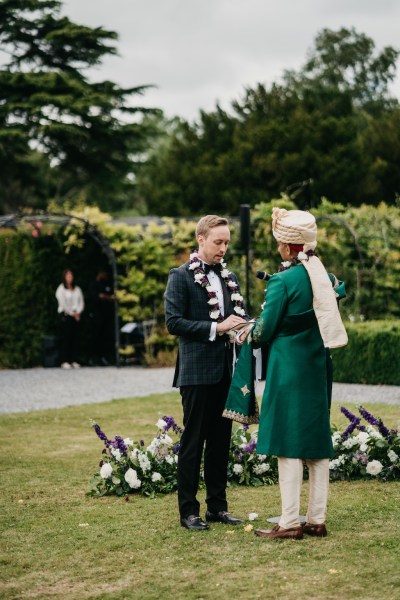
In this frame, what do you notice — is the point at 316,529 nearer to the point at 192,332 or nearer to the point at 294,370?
the point at 294,370

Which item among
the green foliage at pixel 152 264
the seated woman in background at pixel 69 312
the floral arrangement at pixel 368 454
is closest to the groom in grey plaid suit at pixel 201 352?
the floral arrangement at pixel 368 454

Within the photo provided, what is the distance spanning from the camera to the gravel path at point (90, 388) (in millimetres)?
12141

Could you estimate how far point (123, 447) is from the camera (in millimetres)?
6898

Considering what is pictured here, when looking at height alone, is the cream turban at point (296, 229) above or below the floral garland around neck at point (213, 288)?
above

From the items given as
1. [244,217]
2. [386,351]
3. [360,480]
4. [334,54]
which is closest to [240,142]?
[334,54]

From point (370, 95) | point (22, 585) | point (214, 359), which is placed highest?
point (370, 95)

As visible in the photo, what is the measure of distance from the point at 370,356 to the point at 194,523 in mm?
8073

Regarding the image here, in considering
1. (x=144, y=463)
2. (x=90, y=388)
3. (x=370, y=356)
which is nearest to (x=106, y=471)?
(x=144, y=463)

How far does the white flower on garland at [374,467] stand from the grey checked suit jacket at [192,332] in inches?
75.0

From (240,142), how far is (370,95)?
42.1 ft

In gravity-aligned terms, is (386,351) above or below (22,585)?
above

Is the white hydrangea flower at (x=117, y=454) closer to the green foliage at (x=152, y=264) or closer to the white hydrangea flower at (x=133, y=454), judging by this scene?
the white hydrangea flower at (x=133, y=454)

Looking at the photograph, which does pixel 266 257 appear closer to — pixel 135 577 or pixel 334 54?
pixel 135 577

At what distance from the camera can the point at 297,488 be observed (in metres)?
5.30
